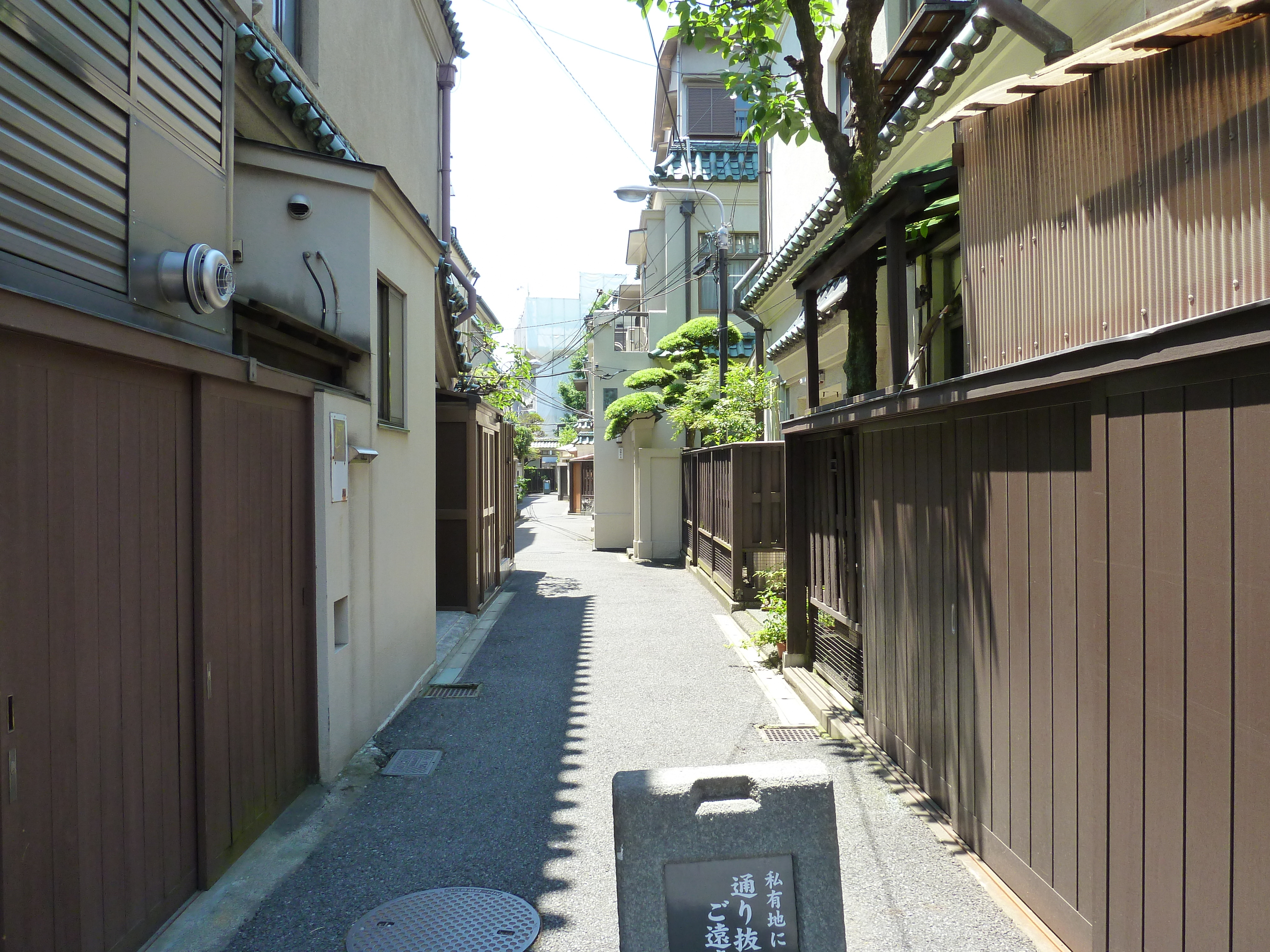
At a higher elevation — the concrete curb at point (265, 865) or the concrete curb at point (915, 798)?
the concrete curb at point (915, 798)

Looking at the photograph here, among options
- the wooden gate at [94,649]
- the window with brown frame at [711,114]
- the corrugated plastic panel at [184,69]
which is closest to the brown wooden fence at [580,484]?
the window with brown frame at [711,114]

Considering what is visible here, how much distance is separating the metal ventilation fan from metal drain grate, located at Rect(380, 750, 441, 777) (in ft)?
10.8

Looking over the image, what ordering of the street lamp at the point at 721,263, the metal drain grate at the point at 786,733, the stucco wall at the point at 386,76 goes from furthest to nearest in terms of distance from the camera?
the street lamp at the point at 721,263, the stucco wall at the point at 386,76, the metal drain grate at the point at 786,733

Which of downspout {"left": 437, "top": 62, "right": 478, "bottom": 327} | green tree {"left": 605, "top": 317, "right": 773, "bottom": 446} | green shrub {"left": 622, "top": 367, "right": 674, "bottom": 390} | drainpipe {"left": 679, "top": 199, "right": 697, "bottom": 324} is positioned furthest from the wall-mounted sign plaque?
drainpipe {"left": 679, "top": 199, "right": 697, "bottom": 324}

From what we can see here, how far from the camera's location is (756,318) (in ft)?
52.2

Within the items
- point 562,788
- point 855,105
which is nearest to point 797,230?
point 855,105

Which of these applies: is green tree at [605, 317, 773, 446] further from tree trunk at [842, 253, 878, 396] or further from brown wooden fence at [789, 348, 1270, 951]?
brown wooden fence at [789, 348, 1270, 951]

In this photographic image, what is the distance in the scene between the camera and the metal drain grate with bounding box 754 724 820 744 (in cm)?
666

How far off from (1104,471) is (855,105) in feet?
14.2

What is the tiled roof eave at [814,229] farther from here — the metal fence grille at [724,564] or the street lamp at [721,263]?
the metal fence grille at [724,564]

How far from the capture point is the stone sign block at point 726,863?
9.14 ft

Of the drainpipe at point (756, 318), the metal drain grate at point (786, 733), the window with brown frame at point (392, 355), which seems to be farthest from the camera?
the drainpipe at point (756, 318)

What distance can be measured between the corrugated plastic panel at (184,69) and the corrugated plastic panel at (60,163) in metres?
0.26

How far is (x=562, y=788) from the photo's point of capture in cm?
570
